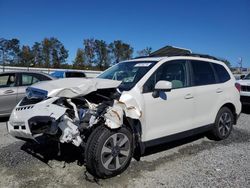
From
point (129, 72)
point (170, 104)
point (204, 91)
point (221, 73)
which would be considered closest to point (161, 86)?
point (170, 104)

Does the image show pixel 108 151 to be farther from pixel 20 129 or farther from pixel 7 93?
pixel 7 93

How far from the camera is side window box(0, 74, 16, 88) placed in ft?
25.3

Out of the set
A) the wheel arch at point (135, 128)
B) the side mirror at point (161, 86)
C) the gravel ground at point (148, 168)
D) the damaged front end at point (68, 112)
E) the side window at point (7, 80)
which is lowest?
the gravel ground at point (148, 168)

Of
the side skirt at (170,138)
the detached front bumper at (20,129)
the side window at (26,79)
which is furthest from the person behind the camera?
the side window at (26,79)

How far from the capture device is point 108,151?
12.6 ft

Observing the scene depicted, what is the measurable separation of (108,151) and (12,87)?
16.3 feet

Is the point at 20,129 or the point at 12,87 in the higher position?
the point at 12,87

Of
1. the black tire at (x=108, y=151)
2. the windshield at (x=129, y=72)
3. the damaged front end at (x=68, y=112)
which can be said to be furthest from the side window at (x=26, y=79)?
the black tire at (x=108, y=151)

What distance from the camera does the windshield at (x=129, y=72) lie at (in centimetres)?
446

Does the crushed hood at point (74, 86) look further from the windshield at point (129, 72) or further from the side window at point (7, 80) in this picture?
the side window at point (7, 80)

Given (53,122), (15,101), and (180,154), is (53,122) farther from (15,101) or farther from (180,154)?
(15,101)

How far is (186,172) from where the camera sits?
A: 165 inches

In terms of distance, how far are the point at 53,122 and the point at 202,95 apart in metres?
3.04

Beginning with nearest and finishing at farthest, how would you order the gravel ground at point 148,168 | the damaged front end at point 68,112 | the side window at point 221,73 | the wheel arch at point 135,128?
the damaged front end at point 68,112, the gravel ground at point 148,168, the wheel arch at point 135,128, the side window at point 221,73
